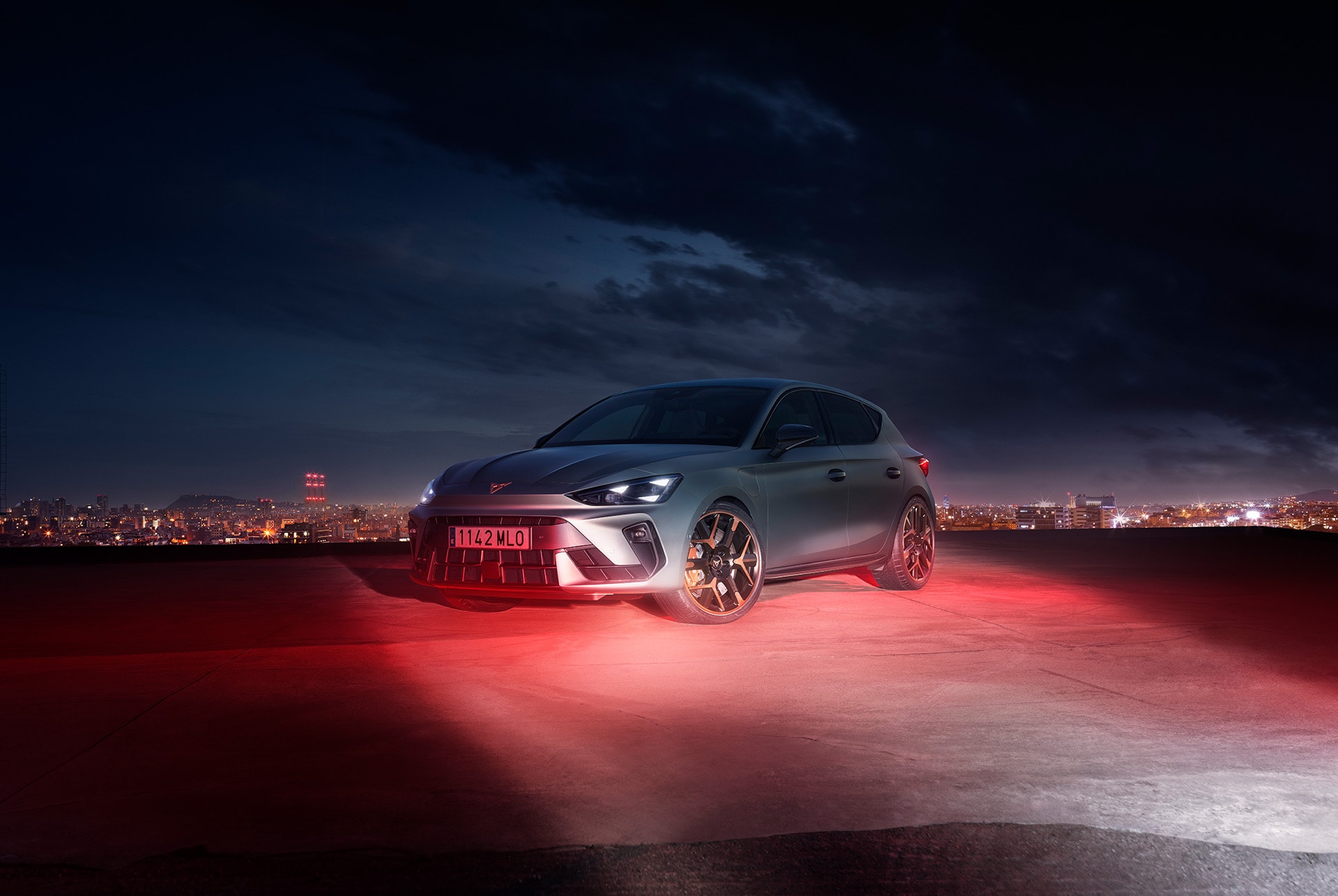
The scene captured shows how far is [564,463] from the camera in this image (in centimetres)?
669

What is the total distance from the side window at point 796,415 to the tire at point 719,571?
0.82 m

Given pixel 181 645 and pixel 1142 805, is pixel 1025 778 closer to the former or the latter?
pixel 1142 805

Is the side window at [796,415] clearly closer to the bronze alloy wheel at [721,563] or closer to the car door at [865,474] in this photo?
the car door at [865,474]

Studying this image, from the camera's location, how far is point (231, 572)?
11195 millimetres

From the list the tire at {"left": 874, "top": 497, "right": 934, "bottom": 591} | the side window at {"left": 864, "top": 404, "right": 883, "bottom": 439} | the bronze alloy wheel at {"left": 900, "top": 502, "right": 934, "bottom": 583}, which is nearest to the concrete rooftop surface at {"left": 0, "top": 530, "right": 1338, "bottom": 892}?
the tire at {"left": 874, "top": 497, "right": 934, "bottom": 591}

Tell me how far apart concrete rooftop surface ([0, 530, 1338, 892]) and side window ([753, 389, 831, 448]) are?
1.28m

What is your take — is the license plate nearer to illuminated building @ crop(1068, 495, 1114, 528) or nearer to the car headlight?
the car headlight

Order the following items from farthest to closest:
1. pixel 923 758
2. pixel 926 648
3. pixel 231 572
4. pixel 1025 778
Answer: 1. pixel 231 572
2. pixel 926 648
3. pixel 923 758
4. pixel 1025 778

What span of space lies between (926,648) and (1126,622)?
2007 mm

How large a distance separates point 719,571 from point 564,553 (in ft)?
3.88

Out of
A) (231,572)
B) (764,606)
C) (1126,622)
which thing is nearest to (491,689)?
(764,606)

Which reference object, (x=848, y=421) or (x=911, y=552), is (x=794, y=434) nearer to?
(x=848, y=421)

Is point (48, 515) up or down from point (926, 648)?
up

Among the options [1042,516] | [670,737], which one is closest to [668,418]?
[670,737]
